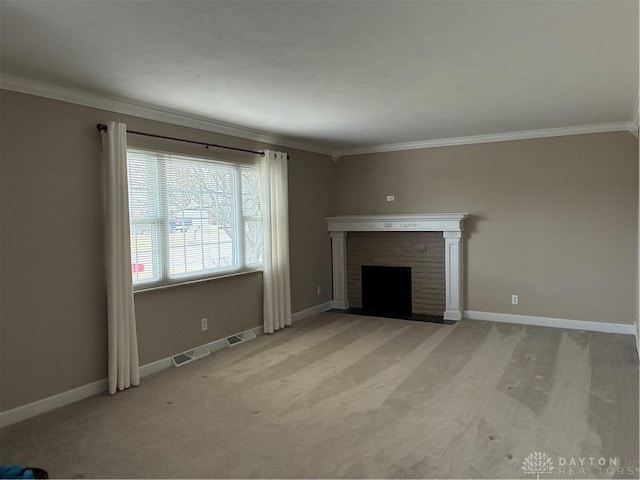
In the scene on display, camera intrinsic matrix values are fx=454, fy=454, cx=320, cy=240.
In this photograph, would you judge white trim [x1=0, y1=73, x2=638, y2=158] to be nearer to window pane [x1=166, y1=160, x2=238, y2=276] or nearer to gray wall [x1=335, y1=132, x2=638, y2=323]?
gray wall [x1=335, y1=132, x2=638, y2=323]

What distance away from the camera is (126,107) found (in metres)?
3.81

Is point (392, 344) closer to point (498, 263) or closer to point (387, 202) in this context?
point (498, 263)

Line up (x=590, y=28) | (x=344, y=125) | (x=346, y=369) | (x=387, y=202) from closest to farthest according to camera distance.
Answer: (x=590, y=28) → (x=346, y=369) → (x=344, y=125) → (x=387, y=202)

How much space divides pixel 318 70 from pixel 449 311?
12.9 ft

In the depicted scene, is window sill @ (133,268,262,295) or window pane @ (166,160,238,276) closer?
window sill @ (133,268,262,295)

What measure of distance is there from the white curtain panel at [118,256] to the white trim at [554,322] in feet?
13.7

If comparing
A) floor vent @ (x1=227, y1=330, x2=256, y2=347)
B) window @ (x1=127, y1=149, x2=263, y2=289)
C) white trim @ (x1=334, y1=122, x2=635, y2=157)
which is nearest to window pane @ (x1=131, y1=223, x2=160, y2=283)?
window @ (x1=127, y1=149, x2=263, y2=289)

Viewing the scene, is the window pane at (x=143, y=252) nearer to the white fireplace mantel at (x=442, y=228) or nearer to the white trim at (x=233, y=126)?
the white trim at (x=233, y=126)

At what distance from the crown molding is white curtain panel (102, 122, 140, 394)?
0.68 feet

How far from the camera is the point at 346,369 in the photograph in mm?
4133

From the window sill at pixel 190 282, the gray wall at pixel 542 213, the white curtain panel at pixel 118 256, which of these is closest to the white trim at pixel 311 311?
the window sill at pixel 190 282

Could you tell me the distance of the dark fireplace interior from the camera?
20.7ft

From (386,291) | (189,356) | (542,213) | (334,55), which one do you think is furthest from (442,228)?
(334,55)

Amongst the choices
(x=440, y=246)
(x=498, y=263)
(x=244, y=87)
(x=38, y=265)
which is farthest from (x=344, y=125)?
(x=38, y=265)
